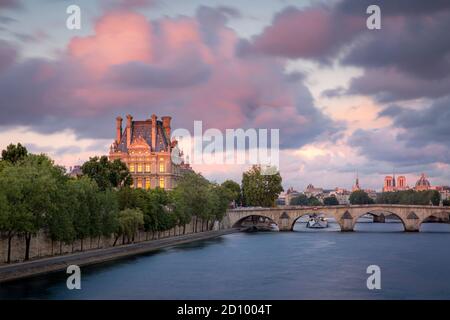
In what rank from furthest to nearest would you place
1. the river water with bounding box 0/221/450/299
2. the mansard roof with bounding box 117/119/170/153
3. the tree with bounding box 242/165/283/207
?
the tree with bounding box 242/165/283/207 < the mansard roof with bounding box 117/119/170/153 < the river water with bounding box 0/221/450/299

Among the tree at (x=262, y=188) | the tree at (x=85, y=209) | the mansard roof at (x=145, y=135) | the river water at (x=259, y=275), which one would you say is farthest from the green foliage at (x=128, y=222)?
the tree at (x=262, y=188)

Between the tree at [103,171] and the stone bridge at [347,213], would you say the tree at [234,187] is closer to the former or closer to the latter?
the stone bridge at [347,213]

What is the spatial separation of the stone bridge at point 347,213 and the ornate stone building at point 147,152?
13971 millimetres

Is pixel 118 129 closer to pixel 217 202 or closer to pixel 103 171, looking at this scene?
pixel 217 202

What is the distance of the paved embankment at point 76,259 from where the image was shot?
4375 cm

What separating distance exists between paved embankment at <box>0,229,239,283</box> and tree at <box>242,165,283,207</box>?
6251 cm

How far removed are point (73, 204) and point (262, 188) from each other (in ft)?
291

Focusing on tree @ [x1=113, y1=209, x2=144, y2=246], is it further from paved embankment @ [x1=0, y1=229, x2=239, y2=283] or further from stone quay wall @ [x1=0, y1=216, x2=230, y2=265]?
paved embankment @ [x1=0, y1=229, x2=239, y2=283]

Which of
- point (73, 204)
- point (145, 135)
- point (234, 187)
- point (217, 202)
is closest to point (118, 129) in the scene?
point (145, 135)

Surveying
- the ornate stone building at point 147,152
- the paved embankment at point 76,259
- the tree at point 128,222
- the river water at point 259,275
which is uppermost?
the ornate stone building at point 147,152

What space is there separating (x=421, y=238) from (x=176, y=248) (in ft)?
123

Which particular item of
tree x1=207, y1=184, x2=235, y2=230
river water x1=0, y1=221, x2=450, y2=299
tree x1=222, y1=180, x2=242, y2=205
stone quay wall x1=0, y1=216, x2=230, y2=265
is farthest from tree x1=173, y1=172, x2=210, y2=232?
tree x1=222, y1=180, x2=242, y2=205

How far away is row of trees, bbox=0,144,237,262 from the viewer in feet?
155
